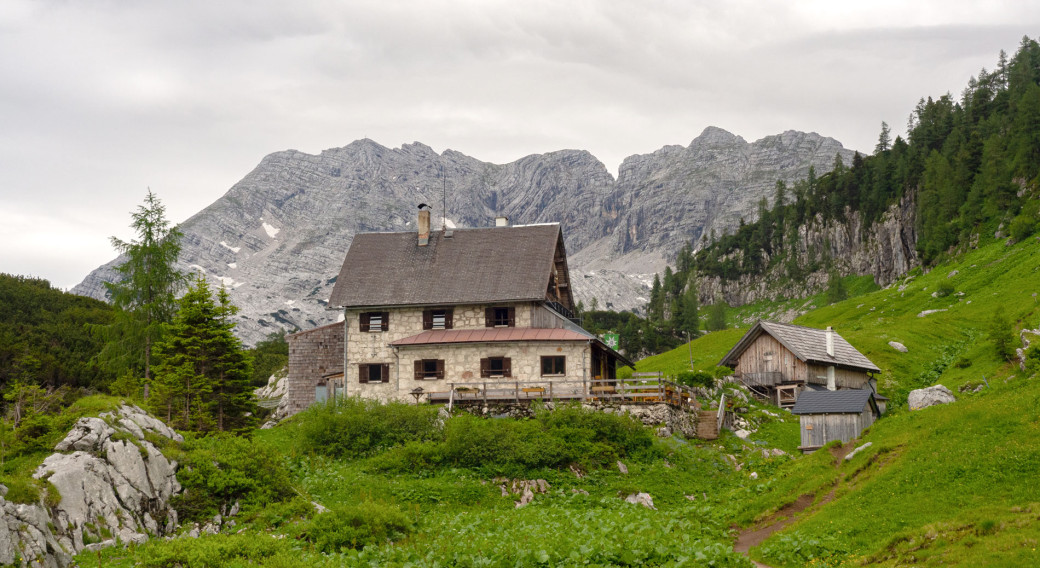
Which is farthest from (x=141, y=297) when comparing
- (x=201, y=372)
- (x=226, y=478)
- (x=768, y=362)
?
(x=768, y=362)

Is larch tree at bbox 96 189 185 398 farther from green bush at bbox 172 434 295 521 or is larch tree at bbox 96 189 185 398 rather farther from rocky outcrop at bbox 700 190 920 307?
rocky outcrop at bbox 700 190 920 307

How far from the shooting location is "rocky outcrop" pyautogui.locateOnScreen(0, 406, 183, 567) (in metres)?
17.6

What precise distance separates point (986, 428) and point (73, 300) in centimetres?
8390

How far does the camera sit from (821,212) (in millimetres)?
166875

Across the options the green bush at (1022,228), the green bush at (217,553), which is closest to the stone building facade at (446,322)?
the green bush at (217,553)

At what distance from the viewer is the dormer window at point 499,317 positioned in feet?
156

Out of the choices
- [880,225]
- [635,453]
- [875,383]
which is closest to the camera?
[635,453]

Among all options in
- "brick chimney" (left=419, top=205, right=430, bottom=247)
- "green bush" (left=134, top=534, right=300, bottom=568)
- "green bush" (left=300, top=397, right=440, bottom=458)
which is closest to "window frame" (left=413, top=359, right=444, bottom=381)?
"green bush" (left=300, top=397, right=440, bottom=458)

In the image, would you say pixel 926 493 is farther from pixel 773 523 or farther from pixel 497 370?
pixel 497 370

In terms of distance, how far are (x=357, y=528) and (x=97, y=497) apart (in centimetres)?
684

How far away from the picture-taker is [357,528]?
71.2ft

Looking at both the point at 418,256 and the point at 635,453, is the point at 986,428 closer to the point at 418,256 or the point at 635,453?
the point at 635,453

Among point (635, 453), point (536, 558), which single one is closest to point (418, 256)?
point (635, 453)

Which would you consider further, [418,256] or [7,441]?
[418,256]
